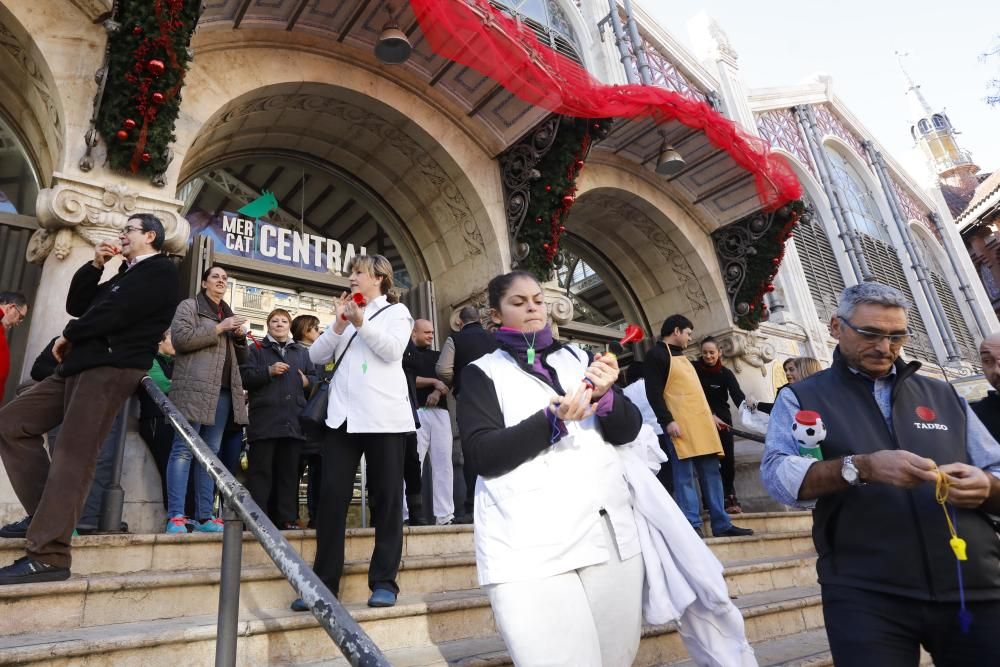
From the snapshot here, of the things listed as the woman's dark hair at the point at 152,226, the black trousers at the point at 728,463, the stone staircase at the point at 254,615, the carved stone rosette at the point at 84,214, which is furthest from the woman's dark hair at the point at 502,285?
the black trousers at the point at 728,463

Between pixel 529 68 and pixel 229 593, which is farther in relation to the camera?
pixel 529 68

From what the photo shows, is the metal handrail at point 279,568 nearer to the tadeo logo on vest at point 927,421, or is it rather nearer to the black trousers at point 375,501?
the black trousers at point 375,501

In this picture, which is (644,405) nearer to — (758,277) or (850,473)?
(850,473)

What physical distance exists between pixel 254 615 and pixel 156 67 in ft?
13.9

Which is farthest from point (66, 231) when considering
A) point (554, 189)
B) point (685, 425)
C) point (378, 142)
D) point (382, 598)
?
point (685, 425)

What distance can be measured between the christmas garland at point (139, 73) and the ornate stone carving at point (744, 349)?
8.07 m

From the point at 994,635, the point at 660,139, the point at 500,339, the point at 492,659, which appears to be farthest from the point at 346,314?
the point at 660,139

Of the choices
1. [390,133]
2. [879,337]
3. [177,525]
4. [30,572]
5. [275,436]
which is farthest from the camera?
[390,133]

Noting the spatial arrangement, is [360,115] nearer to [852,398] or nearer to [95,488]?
[95,488]

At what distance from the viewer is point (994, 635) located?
169 centimetres

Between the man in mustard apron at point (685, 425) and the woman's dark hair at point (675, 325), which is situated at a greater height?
the woman's dark hair at point (675, 325)

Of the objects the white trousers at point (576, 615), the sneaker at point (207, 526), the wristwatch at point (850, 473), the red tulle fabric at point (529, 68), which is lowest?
the white trousers at point (576, 615)

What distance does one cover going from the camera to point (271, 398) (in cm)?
430

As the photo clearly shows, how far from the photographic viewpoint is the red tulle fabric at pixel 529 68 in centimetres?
577
